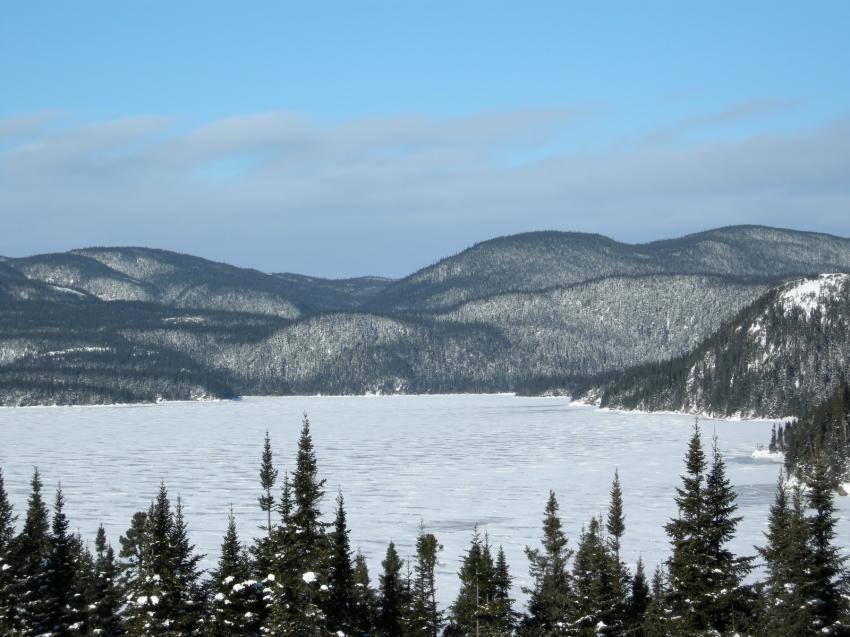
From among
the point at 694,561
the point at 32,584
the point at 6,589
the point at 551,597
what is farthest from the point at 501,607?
the point at 32,584

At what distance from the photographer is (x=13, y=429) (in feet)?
611

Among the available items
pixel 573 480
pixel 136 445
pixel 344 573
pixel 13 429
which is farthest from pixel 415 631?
pixel 13 429

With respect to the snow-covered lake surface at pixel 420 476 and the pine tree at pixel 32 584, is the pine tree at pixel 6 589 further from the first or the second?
the snow-covered lake surface at pixel 420 476

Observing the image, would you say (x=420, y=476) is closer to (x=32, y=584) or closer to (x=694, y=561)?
(x=32, y=584)

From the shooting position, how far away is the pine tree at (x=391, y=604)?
3912 centimetres

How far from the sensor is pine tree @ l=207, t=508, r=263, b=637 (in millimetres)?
34781

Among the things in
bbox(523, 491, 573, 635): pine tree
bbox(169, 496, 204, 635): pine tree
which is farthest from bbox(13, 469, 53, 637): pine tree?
bbox(523, 491, 573, 635): pine tree

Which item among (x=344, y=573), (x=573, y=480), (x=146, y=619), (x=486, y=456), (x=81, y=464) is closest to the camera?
(x=146, y=619)

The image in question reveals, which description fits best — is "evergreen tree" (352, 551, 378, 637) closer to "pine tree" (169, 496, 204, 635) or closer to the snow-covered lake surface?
"pine tree" (169, 496, 204, 635)

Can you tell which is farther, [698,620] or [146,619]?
[146,619]

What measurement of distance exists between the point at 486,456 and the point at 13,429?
99.3 metres

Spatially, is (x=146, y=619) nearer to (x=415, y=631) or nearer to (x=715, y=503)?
(x=415, y=631)

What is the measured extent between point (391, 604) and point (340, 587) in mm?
6366

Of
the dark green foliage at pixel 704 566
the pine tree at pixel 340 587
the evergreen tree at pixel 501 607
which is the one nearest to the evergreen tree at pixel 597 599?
the evergreen tree at pixel 501 607
